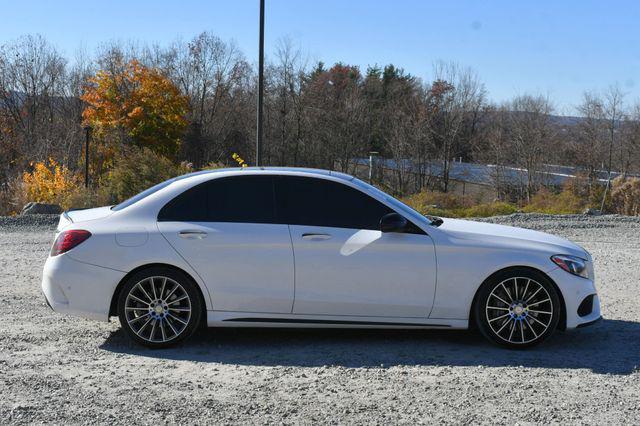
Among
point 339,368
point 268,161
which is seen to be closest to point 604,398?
point 339,368

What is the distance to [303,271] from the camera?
21.0 ft

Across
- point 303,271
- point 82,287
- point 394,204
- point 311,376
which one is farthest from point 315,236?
point 82,287

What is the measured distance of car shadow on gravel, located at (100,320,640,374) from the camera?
611 cm

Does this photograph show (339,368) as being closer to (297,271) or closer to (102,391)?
(297,271)

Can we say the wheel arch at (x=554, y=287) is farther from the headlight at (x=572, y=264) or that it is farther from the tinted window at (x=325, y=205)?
the tinted window at (x=325, y=205)

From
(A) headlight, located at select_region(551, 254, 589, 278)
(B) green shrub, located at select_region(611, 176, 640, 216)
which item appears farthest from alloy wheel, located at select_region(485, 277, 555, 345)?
(B) green shrub, located at select_region(611, 176, 640, 216)

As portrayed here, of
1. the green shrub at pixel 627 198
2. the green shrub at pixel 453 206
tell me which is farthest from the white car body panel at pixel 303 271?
the green shrub at pixel 627 198

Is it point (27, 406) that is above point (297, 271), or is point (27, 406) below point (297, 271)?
below

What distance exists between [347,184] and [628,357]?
9.18 feet

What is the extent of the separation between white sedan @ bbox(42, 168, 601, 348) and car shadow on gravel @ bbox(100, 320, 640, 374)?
0.68ft

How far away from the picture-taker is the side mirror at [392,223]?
6.41m

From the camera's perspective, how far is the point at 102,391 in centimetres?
529

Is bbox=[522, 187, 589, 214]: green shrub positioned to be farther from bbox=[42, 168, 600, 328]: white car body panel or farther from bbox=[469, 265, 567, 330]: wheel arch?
bbox=[42, 168, 600, 328]: white car body panel

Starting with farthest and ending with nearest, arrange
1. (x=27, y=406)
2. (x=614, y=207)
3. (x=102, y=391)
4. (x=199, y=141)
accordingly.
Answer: (x=199, y=141) < (x=614, y=207) < (x=102, y=391) < (x=27, y=406)
